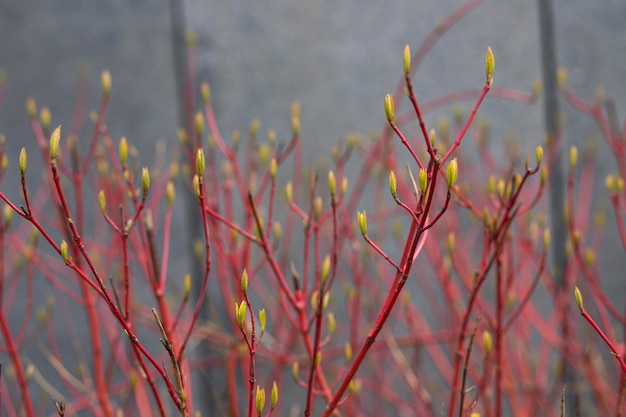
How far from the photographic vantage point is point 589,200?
8.27 ft

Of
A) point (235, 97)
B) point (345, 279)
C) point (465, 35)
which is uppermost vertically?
point (465, 35)

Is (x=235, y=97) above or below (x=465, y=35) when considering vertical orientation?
below

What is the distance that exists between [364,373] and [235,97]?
40.1 inches

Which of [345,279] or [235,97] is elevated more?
[235,97]

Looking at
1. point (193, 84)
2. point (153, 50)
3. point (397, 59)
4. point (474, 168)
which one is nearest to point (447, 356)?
point (474, 168)

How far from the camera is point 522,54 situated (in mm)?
2545

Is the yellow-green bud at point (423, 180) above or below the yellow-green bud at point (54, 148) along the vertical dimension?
below

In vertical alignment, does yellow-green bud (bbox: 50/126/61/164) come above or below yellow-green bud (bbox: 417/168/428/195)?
above

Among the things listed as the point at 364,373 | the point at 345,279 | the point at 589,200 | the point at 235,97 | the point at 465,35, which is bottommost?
the point at 364,373

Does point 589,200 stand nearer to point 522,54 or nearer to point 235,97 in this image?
point 522,54

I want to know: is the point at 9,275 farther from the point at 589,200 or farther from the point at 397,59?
the point at 589,200

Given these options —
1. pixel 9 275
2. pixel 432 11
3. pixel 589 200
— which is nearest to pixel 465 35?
pixel 432 11

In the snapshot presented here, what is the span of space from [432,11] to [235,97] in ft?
2.35

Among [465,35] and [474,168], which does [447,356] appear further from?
[465,35]
